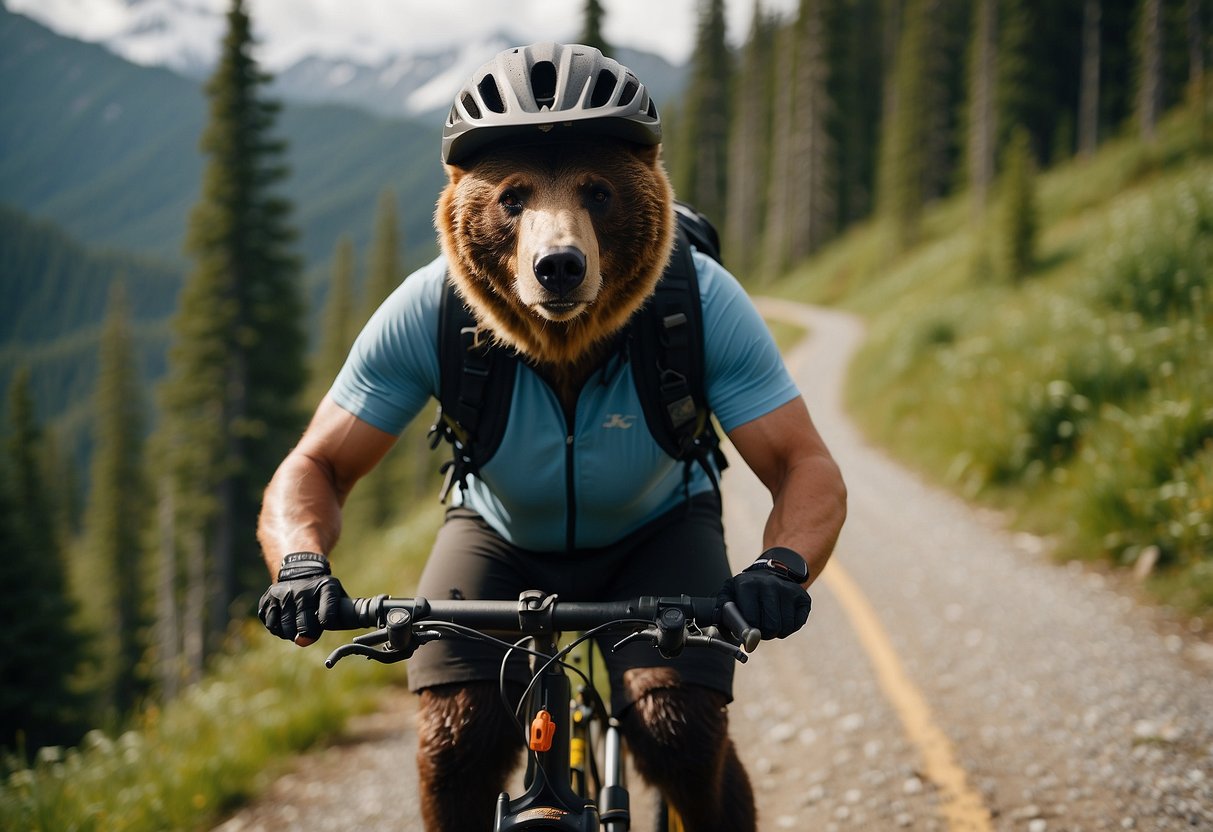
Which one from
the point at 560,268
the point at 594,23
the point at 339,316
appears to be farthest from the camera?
the point at 339,316

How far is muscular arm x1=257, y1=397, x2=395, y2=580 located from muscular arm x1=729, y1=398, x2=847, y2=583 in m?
1.12

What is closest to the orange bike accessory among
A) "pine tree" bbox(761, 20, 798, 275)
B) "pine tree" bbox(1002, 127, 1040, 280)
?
"pine tree" bbox(1002, 127, 1040, 280)

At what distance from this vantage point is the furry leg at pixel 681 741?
2.28 meters

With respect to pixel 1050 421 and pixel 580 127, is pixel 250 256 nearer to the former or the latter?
pixel 1050 421

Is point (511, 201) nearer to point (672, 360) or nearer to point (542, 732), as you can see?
point (672, 360)

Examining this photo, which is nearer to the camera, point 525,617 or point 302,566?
point 525,617

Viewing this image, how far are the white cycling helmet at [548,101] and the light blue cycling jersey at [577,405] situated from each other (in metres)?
0.47

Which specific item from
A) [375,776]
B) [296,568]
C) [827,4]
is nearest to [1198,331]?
[375,776]

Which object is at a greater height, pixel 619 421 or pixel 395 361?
pixel 395 361

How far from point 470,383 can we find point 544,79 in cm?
93

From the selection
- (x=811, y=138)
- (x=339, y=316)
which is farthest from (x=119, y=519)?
(x=811, y=138)

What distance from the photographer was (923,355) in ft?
50.3

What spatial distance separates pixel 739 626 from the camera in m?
1.85

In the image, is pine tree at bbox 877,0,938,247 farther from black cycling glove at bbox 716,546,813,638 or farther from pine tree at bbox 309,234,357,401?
black cycling glove at bbox 716,546,813,638
